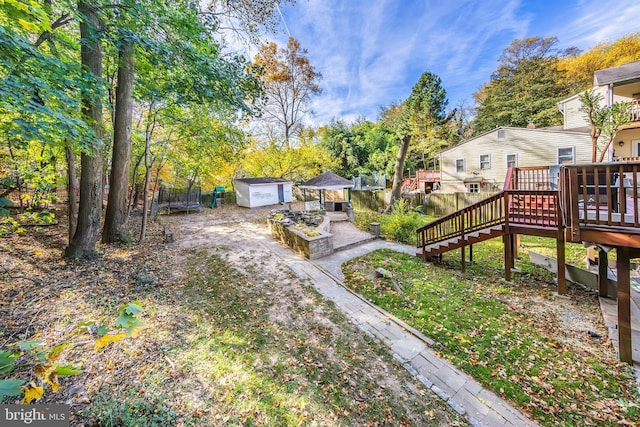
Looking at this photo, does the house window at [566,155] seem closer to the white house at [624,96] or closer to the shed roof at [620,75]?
the white house at [624,96]

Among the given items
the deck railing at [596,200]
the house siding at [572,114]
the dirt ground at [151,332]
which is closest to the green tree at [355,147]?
the house siding at [572,114]

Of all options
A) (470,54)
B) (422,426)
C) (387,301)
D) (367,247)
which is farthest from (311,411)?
(470,54)

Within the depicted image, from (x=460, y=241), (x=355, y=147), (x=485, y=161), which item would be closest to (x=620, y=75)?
→ (x=485, y=161)

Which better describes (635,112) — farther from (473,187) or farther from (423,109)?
(423,109)

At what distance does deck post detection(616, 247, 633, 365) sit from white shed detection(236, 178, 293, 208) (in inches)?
683

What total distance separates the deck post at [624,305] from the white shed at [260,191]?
17337mm

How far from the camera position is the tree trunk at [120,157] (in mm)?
6648

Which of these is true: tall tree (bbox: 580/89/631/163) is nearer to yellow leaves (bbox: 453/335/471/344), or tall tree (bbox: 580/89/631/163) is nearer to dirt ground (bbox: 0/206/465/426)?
yellow leaves (bbox: 453/335/471/344)

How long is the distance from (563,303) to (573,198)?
2.41 meters

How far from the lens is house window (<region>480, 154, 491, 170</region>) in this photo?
16.3 meters

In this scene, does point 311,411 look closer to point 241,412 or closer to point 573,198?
point 241,412

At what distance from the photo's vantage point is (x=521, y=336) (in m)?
3.95
